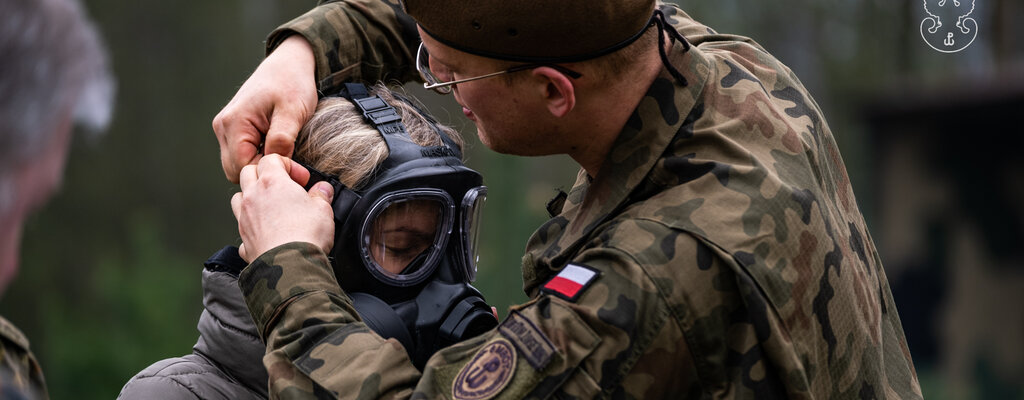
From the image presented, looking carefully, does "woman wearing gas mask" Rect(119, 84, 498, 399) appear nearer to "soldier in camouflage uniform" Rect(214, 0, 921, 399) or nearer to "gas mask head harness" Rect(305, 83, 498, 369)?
"gas mask head harness" Rect(305, 83, 498, 369)

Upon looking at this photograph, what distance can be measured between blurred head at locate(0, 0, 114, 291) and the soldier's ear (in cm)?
94

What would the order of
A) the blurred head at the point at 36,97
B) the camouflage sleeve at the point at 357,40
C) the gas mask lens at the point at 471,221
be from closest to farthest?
the blurred head at the point at 36,97, the gas mask lens at the point at 471,221, the camouflage sleeve at the point at 357,40

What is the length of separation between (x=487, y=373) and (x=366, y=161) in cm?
88

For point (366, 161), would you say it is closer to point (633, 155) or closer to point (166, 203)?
point (633, 155)

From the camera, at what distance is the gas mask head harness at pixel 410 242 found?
2.61 metres

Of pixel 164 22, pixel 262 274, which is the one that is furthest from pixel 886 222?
pixel 262 274

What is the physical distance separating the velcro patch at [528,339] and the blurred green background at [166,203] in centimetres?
613

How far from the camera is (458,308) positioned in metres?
2.70

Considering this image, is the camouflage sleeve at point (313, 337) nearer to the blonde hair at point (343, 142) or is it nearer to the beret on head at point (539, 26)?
the blonde hair at point (343, 142)

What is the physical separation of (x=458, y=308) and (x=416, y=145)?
1.50 ft

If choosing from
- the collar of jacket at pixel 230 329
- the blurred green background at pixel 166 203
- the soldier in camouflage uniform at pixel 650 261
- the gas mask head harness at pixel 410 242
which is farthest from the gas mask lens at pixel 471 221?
the blurred green background at pixel 166 203

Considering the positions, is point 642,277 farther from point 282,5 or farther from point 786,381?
point 282,5

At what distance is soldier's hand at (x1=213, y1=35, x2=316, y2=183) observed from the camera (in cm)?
259

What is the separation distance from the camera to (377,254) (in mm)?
2699
